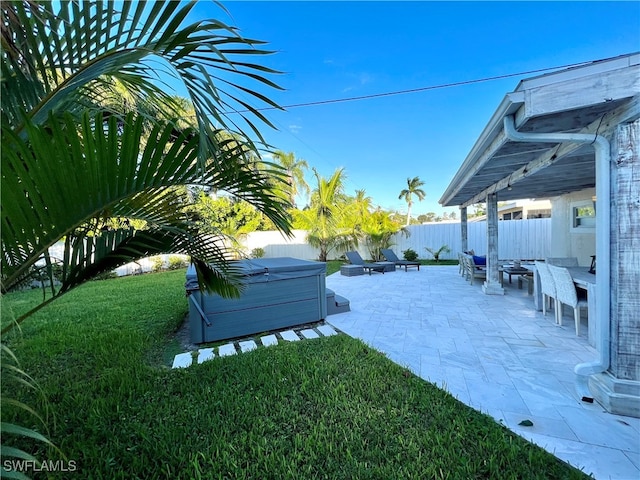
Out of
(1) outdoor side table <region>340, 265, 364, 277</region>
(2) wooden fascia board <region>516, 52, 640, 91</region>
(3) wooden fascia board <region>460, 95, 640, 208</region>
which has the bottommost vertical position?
(1) outdoor side table <region>340, 265, 364, 277</region>

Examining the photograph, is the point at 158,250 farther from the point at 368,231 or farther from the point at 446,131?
the point at 446,131

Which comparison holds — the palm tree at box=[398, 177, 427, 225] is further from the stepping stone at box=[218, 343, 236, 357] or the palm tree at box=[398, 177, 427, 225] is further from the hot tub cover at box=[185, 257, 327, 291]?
the stepping stone at box=[218, 343, 236, 357]

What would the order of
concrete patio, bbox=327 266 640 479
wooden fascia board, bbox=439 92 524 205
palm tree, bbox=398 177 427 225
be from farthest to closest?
palm tree, bbox=398 177 427 225
wooden fascia board, bbox=439 92 524 205
concrete patio, bbox=327 266 640 479

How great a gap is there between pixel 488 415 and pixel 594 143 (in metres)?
2.71

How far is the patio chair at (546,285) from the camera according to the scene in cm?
474

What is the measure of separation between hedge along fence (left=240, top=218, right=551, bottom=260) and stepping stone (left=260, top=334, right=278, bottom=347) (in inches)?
326

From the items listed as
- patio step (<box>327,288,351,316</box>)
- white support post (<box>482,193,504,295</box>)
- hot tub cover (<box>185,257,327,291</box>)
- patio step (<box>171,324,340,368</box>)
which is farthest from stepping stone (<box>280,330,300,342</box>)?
white support post (<box>482,193,504,295</box>)

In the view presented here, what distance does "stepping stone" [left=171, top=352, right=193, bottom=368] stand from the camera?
11.5 feet

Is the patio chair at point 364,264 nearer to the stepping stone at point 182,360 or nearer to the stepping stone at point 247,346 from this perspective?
the stepping stone at point 247,346

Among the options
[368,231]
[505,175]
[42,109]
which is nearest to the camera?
[42,109]

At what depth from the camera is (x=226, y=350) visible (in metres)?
4.00

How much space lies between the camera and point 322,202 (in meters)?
14.1

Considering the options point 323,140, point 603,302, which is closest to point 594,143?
point 603,302

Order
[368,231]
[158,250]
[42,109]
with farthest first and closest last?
[368,231], [158,250], [42,109]
